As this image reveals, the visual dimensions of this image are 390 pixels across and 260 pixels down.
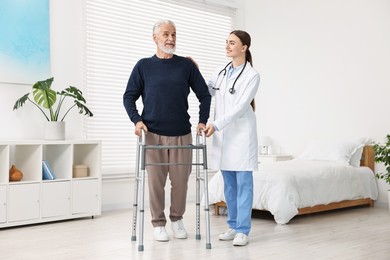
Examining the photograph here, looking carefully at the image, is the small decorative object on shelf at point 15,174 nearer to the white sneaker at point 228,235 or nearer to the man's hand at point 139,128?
the man's hand at point 139,128

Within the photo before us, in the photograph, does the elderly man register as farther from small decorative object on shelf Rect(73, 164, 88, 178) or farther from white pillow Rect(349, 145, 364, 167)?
white pillow Rect(349, 145, 364, 167)

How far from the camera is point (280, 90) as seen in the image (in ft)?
23.6

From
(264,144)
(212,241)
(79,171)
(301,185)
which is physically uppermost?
(264,144)

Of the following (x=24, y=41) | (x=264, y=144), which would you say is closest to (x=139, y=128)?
(x=24, y=41)

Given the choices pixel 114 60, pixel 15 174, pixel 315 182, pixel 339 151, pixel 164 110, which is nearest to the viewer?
pixel 164 110

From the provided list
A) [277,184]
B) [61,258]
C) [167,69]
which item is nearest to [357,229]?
[277,184]

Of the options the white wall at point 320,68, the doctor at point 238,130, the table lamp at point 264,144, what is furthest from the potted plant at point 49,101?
the white wall at point 320,68

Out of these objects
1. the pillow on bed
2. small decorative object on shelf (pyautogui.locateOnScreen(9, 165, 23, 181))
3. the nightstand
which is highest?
the pillow on bed

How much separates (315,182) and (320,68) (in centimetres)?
192

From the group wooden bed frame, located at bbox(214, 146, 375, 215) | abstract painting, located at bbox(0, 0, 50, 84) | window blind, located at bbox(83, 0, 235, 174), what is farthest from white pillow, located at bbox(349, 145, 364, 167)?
abstract painting, located at bbox(0, 0, 50, 84)

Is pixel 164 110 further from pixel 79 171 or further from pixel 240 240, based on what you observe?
pixel 79 171

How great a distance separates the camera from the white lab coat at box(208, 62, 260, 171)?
12.4ft

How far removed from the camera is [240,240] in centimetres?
377

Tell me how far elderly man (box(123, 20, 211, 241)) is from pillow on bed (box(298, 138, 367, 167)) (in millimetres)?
2667
